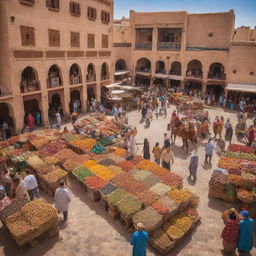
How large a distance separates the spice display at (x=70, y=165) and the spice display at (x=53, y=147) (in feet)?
4.95

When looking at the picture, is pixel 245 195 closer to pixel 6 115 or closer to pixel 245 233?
pixel 245 233

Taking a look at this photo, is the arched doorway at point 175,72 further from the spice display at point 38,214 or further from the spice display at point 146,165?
the spice display at point 38,214

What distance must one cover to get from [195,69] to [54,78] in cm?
2077

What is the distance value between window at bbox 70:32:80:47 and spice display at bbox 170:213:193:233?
18.9 m

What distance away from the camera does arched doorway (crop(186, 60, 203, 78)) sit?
3200 cm

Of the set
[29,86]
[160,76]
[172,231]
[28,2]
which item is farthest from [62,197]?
[160,76]

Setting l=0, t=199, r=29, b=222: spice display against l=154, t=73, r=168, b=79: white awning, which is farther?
l=154, t=73, r=168, b=79: white awning

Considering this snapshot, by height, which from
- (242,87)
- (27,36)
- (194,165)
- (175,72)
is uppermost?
(27,36)

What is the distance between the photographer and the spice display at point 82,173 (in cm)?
1089

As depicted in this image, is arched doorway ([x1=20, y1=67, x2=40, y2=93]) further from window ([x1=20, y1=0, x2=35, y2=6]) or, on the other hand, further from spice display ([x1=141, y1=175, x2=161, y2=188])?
spice display ([x1=141, y1=175, x2=161, y2=188])

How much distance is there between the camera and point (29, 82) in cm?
1939

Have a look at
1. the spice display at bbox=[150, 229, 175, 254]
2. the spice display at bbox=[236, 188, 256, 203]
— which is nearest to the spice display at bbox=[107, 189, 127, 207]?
the spice display at bbox=[150, 229, 175, 254]

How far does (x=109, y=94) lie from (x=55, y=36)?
7984 millimetres

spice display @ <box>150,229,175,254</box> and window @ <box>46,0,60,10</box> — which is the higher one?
window @ <box>46,0,60,10</box>
